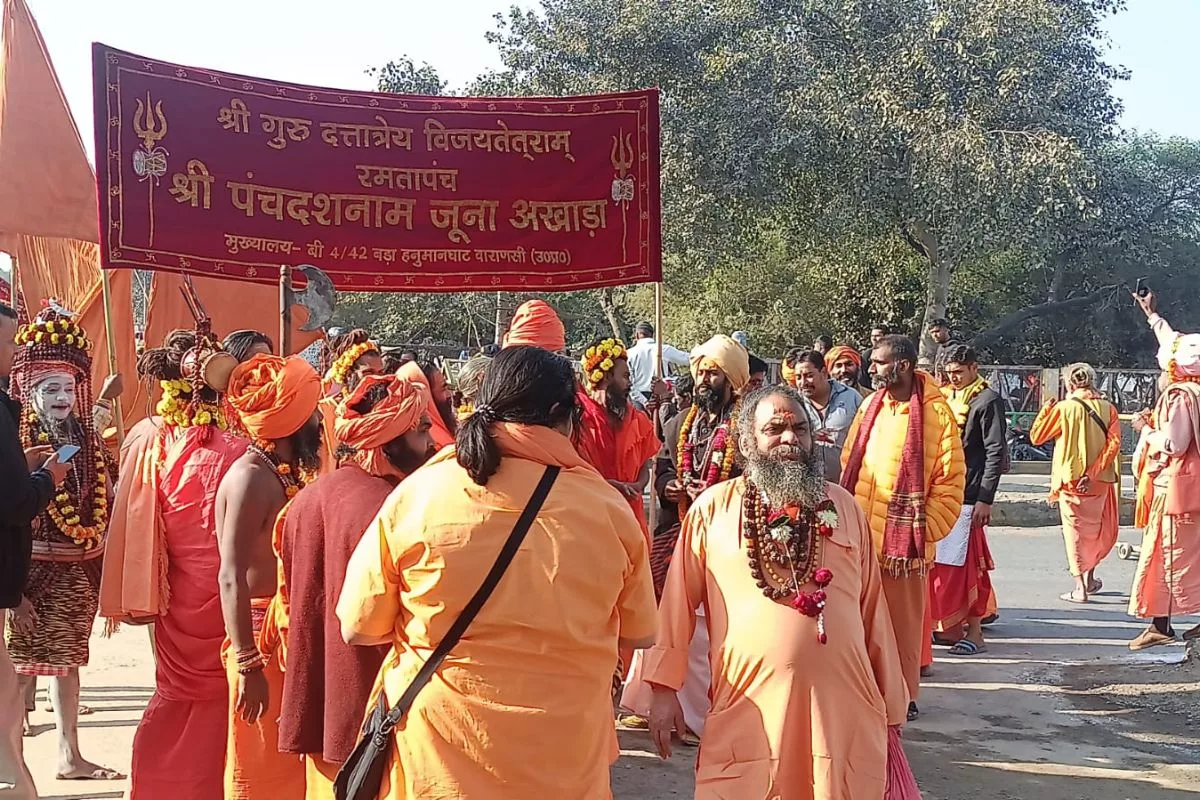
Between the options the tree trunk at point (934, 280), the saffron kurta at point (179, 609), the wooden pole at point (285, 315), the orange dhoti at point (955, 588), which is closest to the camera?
the saffron kurta at point (179, 609)

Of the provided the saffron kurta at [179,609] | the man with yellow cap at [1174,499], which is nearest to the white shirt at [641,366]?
the man with yellow cap at [1174,499]

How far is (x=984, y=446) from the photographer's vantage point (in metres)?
7.29

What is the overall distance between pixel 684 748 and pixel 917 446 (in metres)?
1.91

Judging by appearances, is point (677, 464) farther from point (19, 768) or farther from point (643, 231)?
point (19, 768)

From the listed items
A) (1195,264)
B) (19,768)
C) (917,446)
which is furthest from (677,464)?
(1195,264)

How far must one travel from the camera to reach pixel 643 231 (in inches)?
261

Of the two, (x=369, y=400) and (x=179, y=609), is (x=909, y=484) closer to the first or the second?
(x=369, y=400)

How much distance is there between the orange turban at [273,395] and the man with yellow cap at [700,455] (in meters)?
2.27

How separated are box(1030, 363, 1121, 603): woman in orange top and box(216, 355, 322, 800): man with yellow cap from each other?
7.88 meters

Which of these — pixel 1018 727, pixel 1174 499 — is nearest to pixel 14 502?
pixel 1018 727

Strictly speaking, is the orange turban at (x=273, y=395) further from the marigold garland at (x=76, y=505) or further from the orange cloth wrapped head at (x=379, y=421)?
the marigold garland at (x=76, y=505)

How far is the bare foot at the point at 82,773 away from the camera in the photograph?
5016 millimetres

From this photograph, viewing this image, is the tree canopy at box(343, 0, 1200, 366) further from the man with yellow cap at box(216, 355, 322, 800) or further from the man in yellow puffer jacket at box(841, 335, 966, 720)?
the man with yellow cap at box(216, 355, 322, 800)

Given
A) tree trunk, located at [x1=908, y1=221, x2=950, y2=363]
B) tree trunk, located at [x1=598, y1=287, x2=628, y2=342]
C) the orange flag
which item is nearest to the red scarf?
the orange flag
